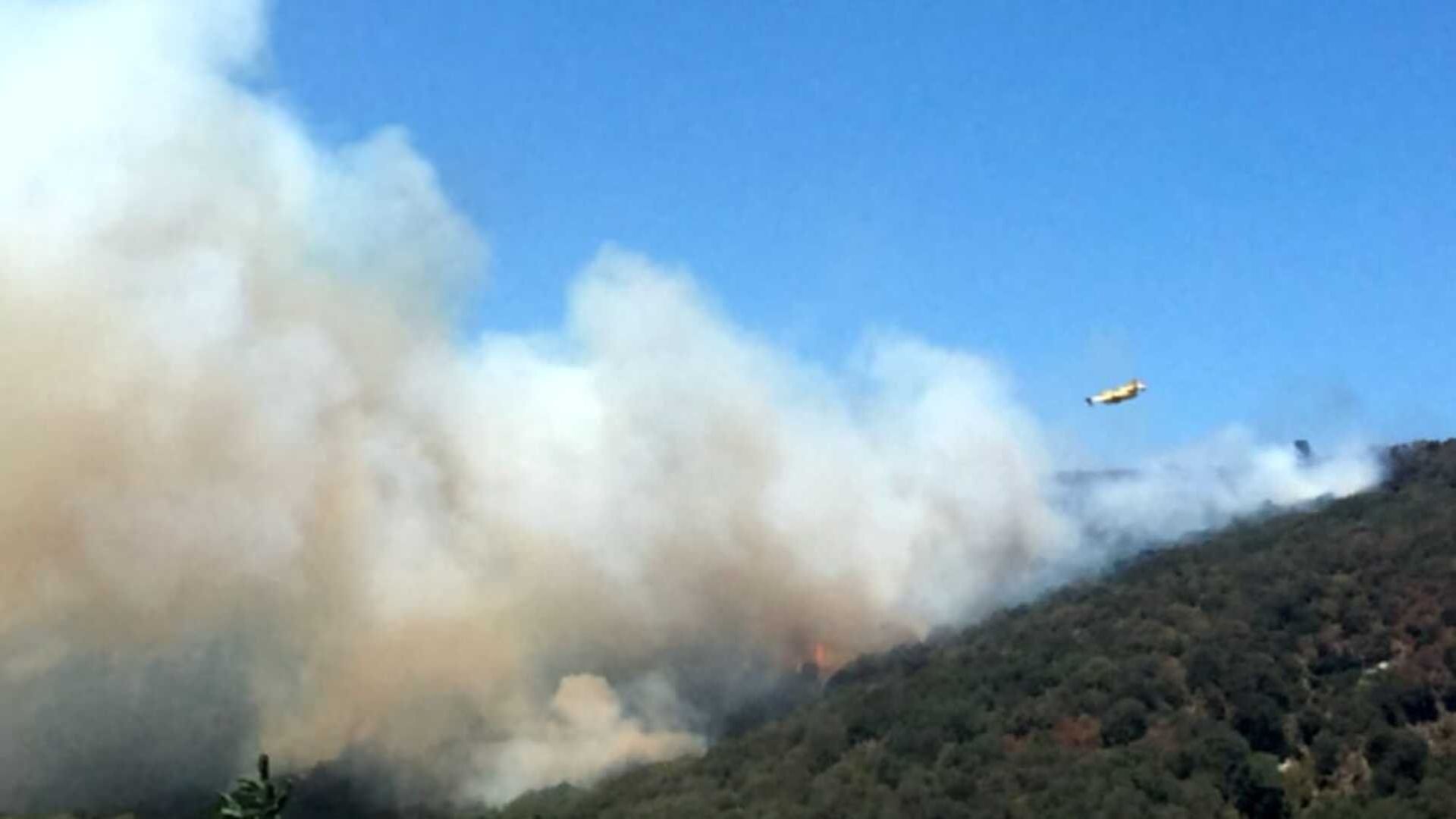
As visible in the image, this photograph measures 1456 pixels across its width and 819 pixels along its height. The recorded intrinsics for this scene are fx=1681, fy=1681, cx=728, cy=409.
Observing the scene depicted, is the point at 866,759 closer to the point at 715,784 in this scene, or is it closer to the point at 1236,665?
the point at 715,784

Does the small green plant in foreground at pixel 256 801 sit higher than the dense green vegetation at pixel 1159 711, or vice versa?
the dense green vegetation at pixel 1159 711

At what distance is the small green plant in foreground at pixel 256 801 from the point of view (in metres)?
40.8

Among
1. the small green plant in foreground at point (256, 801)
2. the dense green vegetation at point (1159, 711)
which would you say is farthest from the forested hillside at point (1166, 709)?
the small green plant in foreground at point (256, 801)

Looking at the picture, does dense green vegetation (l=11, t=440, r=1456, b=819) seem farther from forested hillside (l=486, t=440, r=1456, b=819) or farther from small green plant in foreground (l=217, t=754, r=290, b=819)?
small green plant in foreground (l=217, t=754, r=290, b=819)

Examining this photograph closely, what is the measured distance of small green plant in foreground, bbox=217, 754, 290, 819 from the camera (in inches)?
1608

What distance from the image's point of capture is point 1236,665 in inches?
5689

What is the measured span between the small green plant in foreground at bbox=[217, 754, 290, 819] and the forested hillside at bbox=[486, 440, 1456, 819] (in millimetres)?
96055

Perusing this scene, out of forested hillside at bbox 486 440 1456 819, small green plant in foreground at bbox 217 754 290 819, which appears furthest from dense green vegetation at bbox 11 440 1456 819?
small green plant in foreground at bbox 217 754 290 819

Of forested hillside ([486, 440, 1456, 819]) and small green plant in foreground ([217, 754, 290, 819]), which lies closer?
small green plant in foreground ([217, 754, 290, 819])

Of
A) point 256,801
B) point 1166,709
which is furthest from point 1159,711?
point 256,801

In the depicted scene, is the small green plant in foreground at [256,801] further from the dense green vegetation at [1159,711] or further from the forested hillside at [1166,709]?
the forested hillside at [1166,709]

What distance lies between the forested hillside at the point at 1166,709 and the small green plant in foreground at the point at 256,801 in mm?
96055

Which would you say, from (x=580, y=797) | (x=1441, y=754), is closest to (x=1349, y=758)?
(x=1441, y=754)

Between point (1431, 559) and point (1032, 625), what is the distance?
40763 millimetres
